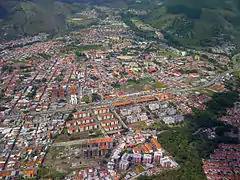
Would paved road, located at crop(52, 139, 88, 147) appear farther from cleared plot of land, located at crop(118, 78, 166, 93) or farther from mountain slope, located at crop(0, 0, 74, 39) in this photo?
mountain slope, located at crop(0, 0, 74, 39)

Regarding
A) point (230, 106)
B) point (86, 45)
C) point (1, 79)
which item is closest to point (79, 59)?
point (86, 45)

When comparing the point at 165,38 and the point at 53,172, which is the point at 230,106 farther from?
the point at 165,38

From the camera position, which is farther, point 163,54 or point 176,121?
point 163,54

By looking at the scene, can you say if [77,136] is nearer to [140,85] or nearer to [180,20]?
[140,85]

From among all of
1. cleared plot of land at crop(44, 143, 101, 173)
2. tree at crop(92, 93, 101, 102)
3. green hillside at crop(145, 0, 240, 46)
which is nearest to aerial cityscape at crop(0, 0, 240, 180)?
cleared plot of land at crop(44, 143, 101, 173)

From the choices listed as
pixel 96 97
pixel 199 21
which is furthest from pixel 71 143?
pixel 199 21

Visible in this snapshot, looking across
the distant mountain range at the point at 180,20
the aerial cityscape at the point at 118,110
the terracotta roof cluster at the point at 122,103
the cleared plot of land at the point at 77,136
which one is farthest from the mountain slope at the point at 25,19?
the cleared plot of land at the point at 77,136
